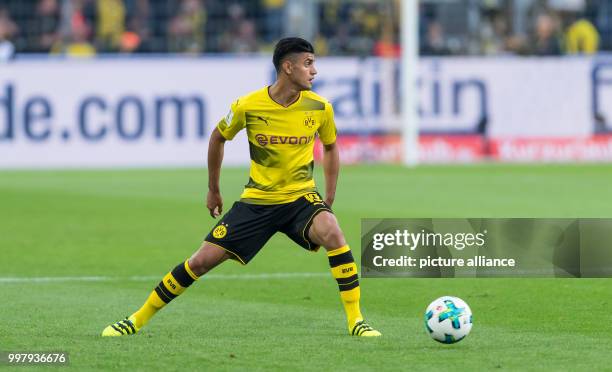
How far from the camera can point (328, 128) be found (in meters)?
8.59

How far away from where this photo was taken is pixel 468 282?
11.2 m

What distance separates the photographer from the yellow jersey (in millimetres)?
8453

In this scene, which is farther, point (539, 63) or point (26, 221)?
point (539, 63)

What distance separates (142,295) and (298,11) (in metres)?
19.7

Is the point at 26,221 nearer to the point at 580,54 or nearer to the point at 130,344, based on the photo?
the point at 130,344

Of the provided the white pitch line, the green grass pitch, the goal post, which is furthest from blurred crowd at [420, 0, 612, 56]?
the white pitch line

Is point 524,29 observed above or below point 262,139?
below

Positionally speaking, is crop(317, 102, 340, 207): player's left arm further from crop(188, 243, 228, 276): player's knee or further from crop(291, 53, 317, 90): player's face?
crop(188, 243, 228, 276): player's knee

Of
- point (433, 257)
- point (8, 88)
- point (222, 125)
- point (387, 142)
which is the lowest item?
point (387, 142)

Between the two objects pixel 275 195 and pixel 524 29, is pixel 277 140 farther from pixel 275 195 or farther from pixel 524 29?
pixel 524 29

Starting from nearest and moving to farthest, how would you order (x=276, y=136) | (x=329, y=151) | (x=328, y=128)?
(x=276, y=136), (x=328, y=128), (x=329, y=151)

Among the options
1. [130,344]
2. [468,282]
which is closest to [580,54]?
[468,282]

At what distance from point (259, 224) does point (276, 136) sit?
0.53 m


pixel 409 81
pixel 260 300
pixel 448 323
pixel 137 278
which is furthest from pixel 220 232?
pixel 409 81
